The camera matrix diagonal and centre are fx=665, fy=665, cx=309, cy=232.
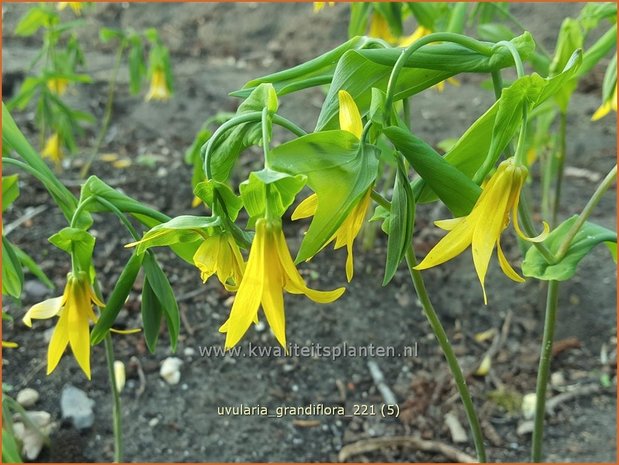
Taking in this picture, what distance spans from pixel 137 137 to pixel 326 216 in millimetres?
1946

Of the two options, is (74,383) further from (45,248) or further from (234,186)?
(234,186)

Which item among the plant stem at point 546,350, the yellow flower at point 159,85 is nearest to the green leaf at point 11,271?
the plant stem at point 546,350

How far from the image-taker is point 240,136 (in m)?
0.61

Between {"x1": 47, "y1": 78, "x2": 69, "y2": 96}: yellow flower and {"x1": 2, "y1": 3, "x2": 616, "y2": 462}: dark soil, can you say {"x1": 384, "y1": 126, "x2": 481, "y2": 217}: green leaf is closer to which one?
{"x1": 2, "y1": 3, "x2": 616, "y2": 462}: dark soil

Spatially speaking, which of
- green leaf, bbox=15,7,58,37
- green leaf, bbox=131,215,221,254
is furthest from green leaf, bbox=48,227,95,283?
green leaf, bbox=15,7,58,37

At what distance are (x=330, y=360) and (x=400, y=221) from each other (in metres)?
0.90

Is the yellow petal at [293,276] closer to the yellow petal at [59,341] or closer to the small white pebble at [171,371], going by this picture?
the yellow petal at [59,341]

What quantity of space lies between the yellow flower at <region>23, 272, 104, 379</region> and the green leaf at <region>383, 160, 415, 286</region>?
14.6 inches

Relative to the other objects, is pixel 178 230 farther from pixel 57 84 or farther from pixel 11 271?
pixel 57 84

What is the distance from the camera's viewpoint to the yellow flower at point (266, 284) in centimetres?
55

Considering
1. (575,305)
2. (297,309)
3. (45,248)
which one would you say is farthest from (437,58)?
(45,248)

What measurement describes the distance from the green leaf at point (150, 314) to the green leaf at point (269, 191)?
34 centimetres

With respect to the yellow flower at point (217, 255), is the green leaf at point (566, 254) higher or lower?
lower

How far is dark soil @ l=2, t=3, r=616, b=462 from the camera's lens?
1285mm
